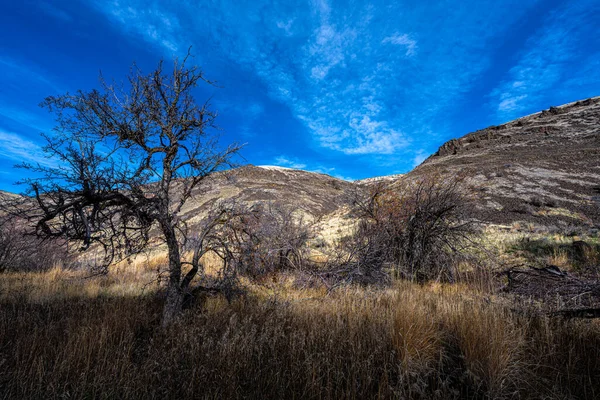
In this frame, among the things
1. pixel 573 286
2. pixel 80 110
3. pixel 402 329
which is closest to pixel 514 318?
pixel 573 286

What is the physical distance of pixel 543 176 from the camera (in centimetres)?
2098

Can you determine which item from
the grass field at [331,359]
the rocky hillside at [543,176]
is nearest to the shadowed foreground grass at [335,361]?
the grass field at [331,359]

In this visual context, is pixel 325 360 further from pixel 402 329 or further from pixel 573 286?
pixel 573 286

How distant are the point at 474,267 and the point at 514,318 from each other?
10.9 ft

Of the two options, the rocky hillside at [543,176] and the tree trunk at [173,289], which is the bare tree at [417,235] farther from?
the tree trunk at [173,289]

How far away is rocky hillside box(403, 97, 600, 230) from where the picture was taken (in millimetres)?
14727

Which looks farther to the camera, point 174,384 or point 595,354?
point 595,354

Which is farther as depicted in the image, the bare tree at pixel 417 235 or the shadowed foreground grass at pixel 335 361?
the bare tree at pixel 417 235

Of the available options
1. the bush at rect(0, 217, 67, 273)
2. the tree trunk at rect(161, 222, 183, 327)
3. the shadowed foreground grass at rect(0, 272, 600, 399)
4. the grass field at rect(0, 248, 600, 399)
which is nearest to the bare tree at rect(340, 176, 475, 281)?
the grass field at rect(0, 248, 600, 399)

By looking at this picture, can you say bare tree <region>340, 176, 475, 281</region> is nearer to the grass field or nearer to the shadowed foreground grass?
the grass field

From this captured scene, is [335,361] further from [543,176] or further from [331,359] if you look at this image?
[543,176]

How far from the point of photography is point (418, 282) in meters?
6.35

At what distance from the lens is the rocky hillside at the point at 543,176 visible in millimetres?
14727

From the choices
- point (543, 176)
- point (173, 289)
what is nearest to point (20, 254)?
point (173, 289)
